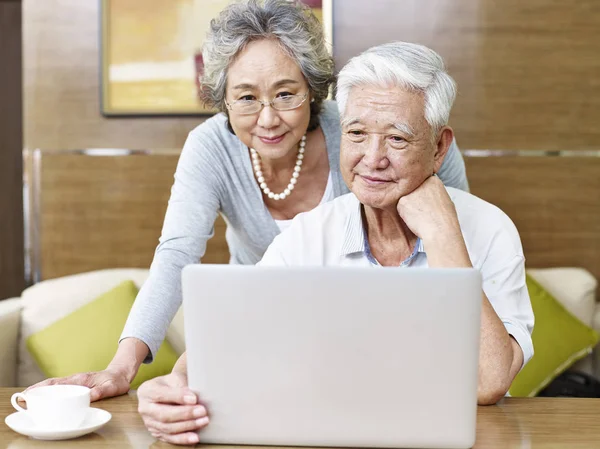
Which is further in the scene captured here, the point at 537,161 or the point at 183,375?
the point at 537,161

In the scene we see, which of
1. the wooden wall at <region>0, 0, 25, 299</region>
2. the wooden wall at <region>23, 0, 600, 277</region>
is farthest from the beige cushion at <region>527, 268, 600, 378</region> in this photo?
the wooden wall at <region>0, 0, 25, 299</region>

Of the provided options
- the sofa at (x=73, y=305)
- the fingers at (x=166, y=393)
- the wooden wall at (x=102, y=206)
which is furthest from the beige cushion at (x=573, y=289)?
the fingers at (x=166, y=393)

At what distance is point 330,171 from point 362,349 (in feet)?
3.61

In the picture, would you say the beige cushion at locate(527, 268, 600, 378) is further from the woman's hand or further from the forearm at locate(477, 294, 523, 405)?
the woman's hand

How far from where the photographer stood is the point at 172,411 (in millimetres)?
1142

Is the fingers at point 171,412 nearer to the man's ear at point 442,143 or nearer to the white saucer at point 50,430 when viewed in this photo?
the white saucer at point 50,430

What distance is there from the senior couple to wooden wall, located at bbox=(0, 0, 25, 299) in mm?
3115

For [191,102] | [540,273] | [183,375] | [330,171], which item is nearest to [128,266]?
[191,102]

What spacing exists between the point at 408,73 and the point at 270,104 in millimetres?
407

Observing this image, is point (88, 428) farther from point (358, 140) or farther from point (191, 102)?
point (191, 102)

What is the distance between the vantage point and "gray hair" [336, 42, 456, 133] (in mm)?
1589

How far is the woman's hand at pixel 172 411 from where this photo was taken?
112 cm

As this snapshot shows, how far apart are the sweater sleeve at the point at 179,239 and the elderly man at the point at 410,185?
263mm

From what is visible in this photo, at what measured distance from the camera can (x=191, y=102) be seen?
126 inches
